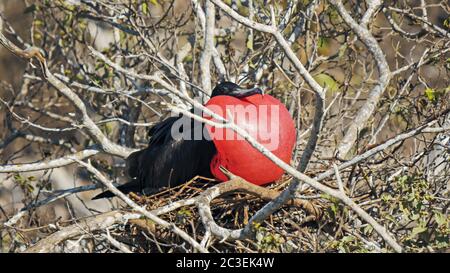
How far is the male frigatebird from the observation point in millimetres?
4551

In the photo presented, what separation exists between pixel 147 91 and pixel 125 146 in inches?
23.8

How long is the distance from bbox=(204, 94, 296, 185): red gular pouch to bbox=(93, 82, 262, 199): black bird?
0.82 ft

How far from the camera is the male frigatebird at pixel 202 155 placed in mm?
4551

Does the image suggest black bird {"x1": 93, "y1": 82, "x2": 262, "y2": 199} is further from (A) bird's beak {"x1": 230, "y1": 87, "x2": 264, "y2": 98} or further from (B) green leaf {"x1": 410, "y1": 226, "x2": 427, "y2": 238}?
(B) green leaf {"x1": 410, "y1": 226, "x2": 427, "y2": 238}

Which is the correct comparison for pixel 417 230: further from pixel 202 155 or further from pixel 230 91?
pixel 202 155

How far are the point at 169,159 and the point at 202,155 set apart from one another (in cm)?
22

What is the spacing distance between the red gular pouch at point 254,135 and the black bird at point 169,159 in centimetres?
25

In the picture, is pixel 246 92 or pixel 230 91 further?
pixel 230 91

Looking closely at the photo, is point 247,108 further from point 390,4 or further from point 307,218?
point 390,4

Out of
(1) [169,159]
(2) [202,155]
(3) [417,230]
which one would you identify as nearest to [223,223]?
(2) [202,155]

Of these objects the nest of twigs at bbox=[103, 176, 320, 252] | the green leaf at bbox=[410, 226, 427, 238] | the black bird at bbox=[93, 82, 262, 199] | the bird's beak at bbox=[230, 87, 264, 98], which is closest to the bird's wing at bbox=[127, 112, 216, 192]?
the black bird at bbox=[93, 82, 262, 199]

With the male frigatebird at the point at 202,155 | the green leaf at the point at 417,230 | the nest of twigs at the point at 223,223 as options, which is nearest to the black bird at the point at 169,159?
the male frigatebird at the point at 202,155

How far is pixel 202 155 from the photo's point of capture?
5078 millimetres

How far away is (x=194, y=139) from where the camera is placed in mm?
5121
